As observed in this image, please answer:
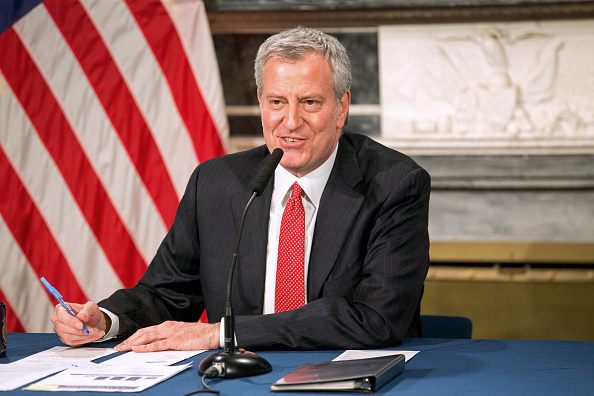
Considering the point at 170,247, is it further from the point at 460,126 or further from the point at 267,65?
the point at 460,126

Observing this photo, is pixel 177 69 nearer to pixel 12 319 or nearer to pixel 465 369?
pixel 12 319

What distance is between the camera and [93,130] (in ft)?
9.97

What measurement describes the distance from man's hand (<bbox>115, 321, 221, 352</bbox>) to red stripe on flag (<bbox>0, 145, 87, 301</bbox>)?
1484 millimetres

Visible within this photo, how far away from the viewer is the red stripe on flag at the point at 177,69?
10.1 feet

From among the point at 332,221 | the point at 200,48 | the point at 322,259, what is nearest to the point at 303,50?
the point at 332,221

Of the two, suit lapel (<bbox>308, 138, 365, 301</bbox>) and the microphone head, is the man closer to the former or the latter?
suit lapel (<bbox>308, 138, 365, 301</bbox>)

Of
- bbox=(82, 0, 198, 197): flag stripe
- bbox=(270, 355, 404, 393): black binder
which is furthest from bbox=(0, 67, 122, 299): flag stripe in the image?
bbox=(270, 355, 404, 393): black binder

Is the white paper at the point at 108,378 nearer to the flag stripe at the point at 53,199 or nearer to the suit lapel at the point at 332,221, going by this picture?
the suit lapel at the point at 332,221

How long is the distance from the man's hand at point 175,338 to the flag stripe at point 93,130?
148 centimetres

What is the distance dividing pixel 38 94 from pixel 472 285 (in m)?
2.24

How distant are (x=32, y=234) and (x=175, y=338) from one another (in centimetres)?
167

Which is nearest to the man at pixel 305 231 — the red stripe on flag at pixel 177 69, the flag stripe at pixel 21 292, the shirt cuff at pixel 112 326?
the shirt cuff at pixel 112 326

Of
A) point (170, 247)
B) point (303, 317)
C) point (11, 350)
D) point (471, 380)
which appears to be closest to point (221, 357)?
point (303, 317)

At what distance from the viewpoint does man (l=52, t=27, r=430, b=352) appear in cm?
178
